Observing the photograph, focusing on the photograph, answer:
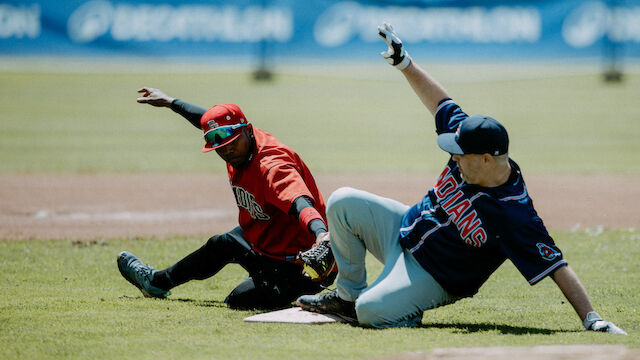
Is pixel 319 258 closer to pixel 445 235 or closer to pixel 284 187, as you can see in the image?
pixel 284 187

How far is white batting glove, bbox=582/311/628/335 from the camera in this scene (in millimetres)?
4055

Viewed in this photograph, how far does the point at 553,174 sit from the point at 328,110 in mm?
8139

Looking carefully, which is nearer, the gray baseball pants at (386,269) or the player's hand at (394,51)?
the gray baseball pants at (386,269)

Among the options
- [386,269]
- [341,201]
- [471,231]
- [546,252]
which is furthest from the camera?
[386,269]

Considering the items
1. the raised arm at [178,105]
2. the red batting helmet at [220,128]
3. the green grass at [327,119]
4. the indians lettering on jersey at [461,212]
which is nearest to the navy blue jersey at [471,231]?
the indians lettering on jersey at [461,212]

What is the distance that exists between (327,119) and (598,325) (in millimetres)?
14962

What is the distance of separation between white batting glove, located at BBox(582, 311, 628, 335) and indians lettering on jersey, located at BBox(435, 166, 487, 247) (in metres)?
0.67

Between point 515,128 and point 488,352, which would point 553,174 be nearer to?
point 515,128

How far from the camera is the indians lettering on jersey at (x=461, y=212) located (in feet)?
13.6

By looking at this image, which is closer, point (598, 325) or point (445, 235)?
point (598, 325)

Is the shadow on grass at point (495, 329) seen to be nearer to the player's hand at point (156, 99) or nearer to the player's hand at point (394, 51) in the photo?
the player's hand at point (394, 51)

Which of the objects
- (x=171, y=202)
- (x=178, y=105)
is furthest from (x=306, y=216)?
(x=171, y=202)

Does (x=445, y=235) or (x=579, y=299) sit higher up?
(x=445, y=235)

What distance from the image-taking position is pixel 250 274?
5.07m
